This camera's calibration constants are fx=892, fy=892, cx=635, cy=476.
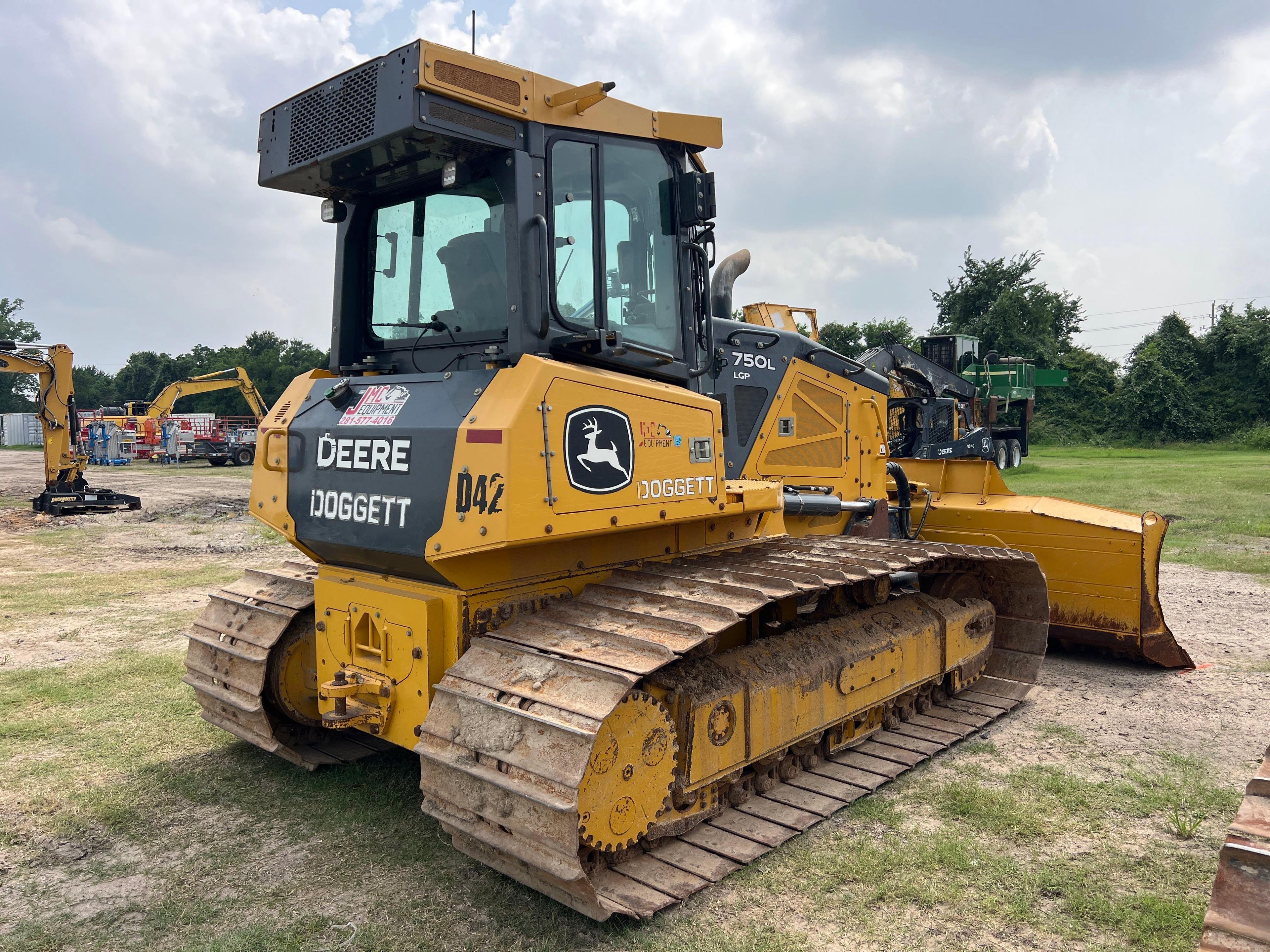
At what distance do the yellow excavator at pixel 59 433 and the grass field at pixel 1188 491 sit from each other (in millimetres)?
19386

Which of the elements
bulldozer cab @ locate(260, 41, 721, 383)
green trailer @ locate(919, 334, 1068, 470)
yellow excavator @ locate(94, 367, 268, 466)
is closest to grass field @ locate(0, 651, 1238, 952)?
bulldozer cab @ locate(260, 41, 721, 383)

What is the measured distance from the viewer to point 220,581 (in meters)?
10.9

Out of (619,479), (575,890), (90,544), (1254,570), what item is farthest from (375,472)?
(90,544)

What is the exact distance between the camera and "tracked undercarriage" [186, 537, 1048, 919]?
328 centimetres

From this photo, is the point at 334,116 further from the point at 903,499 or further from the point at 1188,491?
the point at 1188,491

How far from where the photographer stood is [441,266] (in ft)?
14.2

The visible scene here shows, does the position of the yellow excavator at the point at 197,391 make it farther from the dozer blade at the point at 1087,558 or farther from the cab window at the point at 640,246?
the cab window at the point at 640,246

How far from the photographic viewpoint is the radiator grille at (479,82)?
360cm

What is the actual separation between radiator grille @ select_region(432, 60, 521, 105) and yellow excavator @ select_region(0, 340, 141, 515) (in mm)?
18660

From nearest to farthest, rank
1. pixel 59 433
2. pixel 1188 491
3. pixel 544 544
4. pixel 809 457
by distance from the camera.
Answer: pixel 544 544 < pixel 809 457 < pixel 1188 491 < pixel 59 433

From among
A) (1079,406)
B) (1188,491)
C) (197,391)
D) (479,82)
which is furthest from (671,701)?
(1079,406)

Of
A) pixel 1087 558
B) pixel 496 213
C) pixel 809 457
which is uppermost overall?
pixel 496 213

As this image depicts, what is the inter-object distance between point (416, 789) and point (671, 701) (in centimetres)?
165

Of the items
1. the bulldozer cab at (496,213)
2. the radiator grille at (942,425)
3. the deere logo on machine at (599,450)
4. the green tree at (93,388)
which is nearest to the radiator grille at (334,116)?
the bulldozer cab at (496,213)
